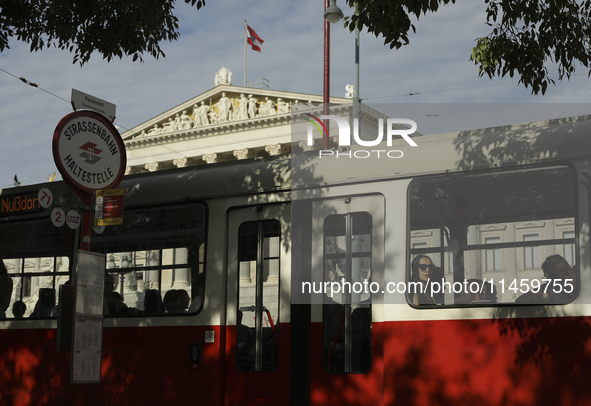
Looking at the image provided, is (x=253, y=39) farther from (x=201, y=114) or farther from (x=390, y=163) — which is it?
(x=390, y=163)

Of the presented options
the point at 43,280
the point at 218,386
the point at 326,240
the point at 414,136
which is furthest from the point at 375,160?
the point at 43,280

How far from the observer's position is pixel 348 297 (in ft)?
22.7

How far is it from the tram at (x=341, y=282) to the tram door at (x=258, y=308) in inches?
0.6

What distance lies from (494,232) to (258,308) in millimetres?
2474

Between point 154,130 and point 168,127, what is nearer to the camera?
point 168,127

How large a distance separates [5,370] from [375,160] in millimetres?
5256

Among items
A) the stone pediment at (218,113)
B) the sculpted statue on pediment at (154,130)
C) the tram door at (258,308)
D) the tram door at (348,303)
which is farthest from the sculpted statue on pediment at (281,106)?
the tram door at (348,303)

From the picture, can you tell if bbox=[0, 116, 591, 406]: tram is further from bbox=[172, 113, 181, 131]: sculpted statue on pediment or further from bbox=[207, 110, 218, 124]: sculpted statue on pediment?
bbox=[172, 113, 181, 131]: sculpted statue on pediment

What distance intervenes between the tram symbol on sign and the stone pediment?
44.8 meters

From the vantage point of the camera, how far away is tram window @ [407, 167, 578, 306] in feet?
19.7

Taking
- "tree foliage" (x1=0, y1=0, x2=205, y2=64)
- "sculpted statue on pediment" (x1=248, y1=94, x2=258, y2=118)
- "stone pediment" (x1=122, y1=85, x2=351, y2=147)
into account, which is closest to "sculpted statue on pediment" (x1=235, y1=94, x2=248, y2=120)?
"stone pediment" (x1=122, y1=85, x2=351, y2=147)

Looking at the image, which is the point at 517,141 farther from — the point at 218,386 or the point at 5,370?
the point at 5,370

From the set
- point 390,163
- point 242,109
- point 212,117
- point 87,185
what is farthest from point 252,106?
point 87,185

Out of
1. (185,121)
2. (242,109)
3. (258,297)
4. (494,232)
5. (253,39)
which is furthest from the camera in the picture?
(185,121)
